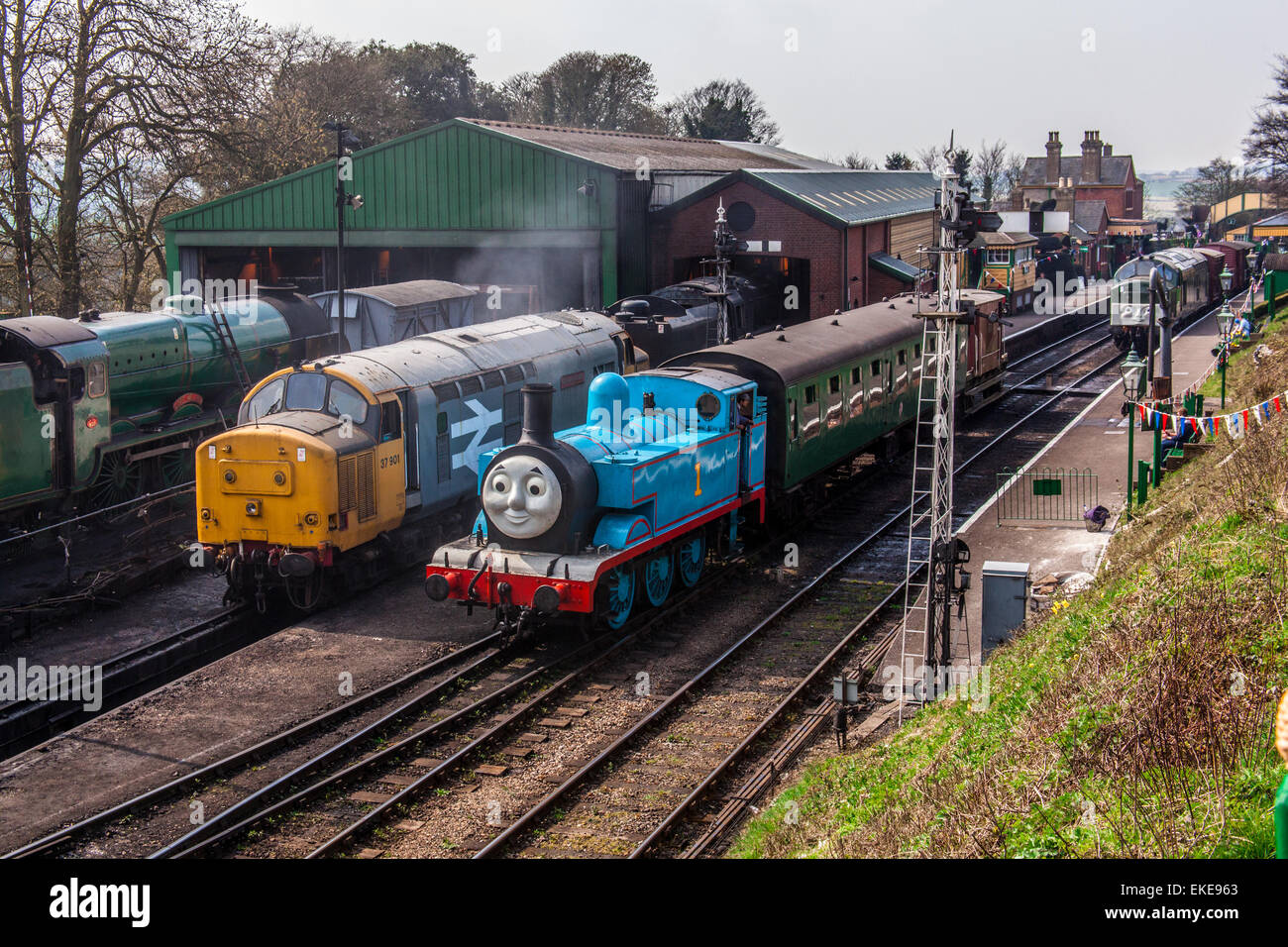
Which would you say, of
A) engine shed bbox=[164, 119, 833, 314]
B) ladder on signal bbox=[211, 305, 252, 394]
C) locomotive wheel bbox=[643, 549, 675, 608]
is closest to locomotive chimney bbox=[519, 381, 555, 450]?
locomotive wheel bbox=[643, 549, 675, 608]

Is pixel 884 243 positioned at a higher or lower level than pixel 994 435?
higher

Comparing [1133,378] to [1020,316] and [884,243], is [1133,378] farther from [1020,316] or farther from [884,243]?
[1020,316]

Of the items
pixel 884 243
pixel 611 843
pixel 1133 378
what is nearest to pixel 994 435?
pixel 1133 378

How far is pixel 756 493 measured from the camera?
18906 mm

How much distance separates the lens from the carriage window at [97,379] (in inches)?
783

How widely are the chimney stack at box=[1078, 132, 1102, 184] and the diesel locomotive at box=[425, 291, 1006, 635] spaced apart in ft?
298

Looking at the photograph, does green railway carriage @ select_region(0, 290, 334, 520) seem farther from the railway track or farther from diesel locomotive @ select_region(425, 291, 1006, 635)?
diesel locomotive @ select_region(425, 291, 1006, 635)

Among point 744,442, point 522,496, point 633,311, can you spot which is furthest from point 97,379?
point 633,311

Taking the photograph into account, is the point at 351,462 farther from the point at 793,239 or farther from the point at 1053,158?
the point at 1053,158

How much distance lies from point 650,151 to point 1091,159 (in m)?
72.5

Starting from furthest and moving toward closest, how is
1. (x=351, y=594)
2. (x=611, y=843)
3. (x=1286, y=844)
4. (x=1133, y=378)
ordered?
(x=1133, y=378) → (x=351, y=594) → (x=611, y=843) → (x=1286, y=844)

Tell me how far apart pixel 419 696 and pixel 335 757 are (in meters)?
1.66

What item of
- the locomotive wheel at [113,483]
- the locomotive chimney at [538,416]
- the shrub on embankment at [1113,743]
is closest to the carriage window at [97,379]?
the locomotive wheel at [113,483]

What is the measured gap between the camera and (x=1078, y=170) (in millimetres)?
106562
